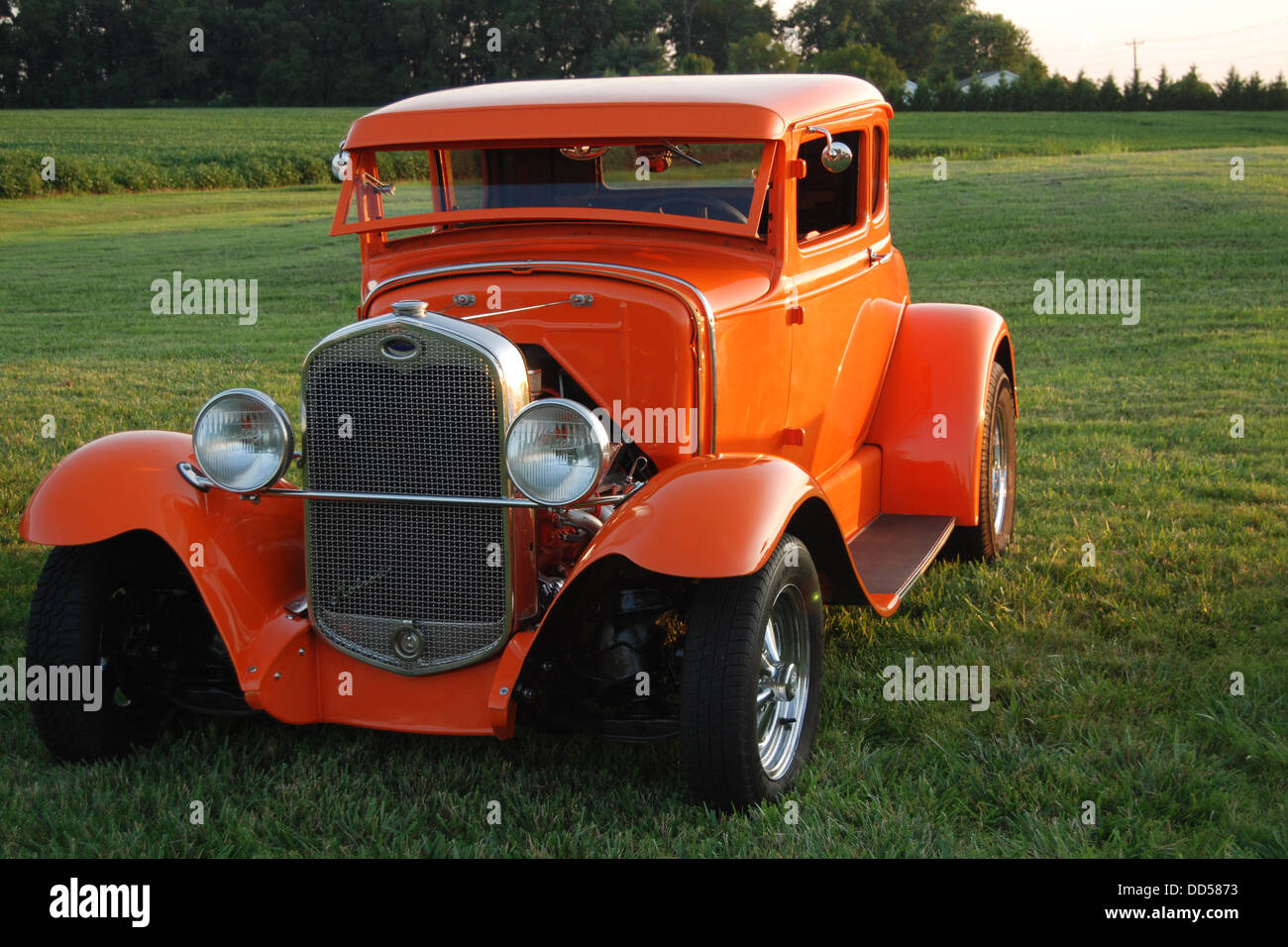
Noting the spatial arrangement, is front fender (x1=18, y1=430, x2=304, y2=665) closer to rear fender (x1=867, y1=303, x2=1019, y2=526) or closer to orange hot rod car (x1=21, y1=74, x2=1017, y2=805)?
orange hot rod car (x1=21, y1=74, x2=1017, y2=805)

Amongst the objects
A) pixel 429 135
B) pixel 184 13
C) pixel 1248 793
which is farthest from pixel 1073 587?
pixel 184 13

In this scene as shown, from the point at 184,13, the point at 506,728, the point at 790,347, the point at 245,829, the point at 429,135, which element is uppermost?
the point at 184,13

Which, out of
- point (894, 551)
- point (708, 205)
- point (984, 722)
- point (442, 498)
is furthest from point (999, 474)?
point (442, 498)

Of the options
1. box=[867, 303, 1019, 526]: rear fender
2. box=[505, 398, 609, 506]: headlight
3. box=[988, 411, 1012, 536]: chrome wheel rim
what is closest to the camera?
box=[505, 398, 609, 506]: headlight

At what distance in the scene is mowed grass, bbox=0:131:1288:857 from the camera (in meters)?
3.31

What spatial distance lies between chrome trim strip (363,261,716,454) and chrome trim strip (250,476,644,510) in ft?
1.50

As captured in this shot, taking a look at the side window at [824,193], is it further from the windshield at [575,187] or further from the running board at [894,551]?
the running board at [894,551]

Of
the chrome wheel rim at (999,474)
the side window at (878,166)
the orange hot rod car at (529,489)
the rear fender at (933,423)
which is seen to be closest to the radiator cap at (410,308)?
the orange hot rod car at (529,489)

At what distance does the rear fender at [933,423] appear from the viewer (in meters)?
5.17

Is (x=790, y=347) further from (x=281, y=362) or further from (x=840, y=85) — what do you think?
(x=281, y=362)

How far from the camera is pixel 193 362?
10.6 m

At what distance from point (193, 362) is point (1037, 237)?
1149 cm

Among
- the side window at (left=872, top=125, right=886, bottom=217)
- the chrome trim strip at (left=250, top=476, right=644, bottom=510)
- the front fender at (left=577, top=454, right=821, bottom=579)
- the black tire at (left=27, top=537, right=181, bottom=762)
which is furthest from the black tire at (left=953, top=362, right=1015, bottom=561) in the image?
the black tire at (left=27, top=537, right=181, bottom=762)

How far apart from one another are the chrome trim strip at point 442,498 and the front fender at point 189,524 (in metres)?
0.17
